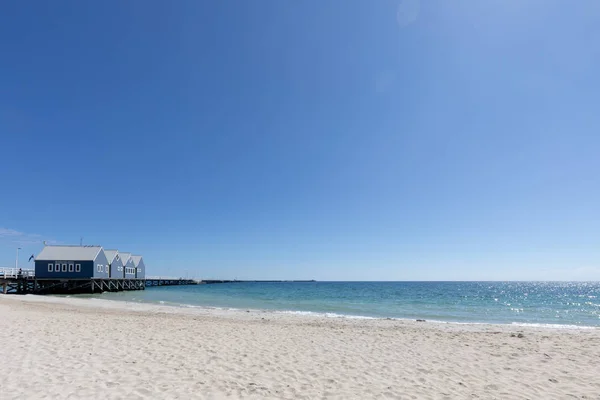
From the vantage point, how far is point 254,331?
13289 mm

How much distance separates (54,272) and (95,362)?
4636 centimetres

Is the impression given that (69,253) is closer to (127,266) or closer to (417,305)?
(127,266)

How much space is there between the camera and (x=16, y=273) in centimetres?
4734

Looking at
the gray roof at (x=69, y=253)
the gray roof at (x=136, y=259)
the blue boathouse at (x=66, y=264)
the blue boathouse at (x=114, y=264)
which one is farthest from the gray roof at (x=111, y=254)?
the gray roof at (x=136, y=259)

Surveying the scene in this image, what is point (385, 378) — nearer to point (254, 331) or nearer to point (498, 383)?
point (498, 383)

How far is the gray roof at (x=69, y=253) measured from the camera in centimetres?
4562

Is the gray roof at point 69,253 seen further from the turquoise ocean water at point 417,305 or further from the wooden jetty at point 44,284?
the turquoise ocean water at point 417,305

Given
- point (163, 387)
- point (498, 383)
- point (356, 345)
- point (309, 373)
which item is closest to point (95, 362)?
point (163, 387)

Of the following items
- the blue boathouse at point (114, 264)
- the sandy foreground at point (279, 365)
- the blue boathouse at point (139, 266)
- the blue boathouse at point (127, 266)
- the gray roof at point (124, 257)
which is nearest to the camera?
the sandy foreground at point (279, 365)

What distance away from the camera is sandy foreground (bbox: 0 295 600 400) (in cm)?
623

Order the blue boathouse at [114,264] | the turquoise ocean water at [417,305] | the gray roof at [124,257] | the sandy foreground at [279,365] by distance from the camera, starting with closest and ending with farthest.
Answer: the sandy foreground at [279,365]
the turquoise ocean water at [417,305]
the blue boathouse at [114,264]
the gray roof at [124,257]

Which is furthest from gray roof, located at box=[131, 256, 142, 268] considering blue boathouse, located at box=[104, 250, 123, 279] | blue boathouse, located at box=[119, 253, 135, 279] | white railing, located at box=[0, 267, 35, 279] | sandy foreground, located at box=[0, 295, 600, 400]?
sandy foreground, located at box=[0, 295, 600, 400]

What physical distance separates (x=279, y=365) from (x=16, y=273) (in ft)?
179

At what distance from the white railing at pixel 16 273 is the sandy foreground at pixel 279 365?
142 ft
